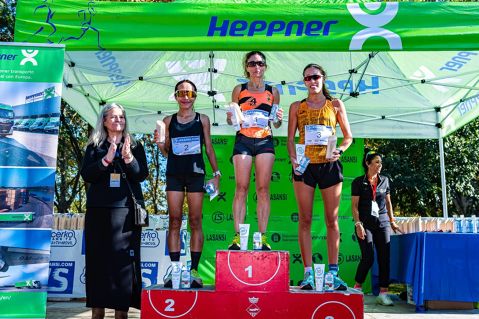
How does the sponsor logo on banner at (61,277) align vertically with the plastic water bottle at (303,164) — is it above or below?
below

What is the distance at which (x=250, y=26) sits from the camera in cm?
418

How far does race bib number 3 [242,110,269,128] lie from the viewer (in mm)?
4299

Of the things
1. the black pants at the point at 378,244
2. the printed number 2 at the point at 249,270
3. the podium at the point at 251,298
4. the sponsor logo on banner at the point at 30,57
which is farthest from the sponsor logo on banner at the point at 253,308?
the black pants at the point at 378,244

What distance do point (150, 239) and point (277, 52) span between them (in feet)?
10.7

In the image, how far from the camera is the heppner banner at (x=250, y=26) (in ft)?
13.6

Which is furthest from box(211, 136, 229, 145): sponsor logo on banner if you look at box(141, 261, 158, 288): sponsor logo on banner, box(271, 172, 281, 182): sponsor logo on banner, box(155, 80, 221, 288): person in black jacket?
box(155, 80, 221, 288): person in black jacket

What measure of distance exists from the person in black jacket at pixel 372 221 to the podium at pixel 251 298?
2670 millimetres

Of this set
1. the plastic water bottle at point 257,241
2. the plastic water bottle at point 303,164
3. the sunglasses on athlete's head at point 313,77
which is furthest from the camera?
the sunglasses on athlete's head at point 313,77

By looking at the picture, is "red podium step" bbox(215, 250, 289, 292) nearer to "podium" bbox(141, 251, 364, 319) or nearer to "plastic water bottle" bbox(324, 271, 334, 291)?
"podium" bbox(141, 251, 364, 319)

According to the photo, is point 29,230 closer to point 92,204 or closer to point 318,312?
point 92,204

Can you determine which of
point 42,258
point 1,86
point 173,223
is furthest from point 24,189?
point 173,223

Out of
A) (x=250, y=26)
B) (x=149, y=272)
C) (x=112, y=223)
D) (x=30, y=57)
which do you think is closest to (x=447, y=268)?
(x=250, y=26)

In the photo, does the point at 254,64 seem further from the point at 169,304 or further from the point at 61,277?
the point at 61,277

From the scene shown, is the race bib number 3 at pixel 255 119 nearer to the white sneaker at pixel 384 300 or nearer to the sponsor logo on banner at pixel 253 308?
the sponsor logo on banner at pixel 253 308
